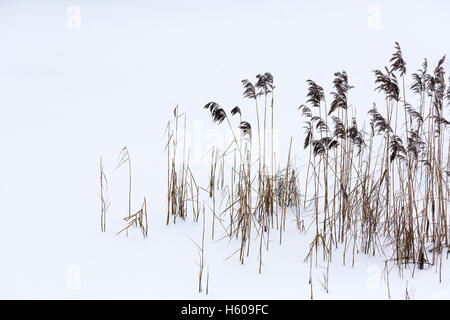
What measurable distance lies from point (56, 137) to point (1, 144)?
766 mm

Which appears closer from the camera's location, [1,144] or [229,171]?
[229,171]

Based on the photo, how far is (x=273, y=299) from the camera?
8.55 feet

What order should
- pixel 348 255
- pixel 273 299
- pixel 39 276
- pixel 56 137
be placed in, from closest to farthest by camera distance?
pixel 273 299, pixel 39 276, pixel 348 255, pixel 56 137

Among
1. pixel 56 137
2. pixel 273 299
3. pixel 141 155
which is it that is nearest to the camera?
pixel 273 299

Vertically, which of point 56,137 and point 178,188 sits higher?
point 56,137
